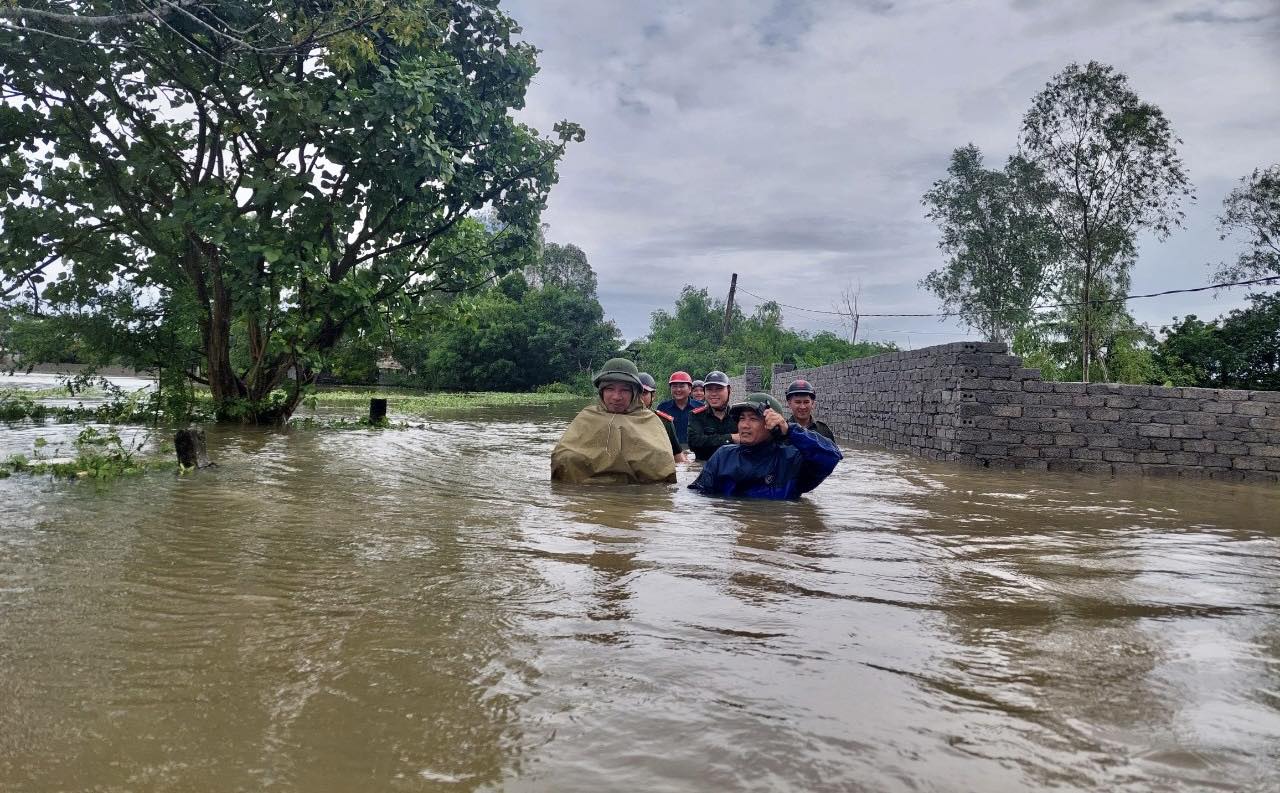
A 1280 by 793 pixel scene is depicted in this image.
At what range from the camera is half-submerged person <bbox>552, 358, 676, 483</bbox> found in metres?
7.45

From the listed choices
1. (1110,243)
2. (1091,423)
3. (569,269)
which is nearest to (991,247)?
(1110,243)

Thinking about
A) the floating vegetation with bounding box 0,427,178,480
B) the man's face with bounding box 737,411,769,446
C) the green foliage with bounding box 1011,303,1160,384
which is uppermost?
the green foliage with bounding box 1011,303,1160,384

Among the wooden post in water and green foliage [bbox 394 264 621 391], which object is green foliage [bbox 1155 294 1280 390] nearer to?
the wooden post in water

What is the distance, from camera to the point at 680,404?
38.1 feet

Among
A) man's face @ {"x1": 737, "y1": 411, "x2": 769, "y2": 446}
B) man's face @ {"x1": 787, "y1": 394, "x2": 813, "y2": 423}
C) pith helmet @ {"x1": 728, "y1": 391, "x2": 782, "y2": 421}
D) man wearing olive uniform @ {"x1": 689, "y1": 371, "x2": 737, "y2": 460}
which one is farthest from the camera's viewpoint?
man wearing olive uniform @ {"x1": 689, "y1": 371, "x2": 737, "y2": 460}

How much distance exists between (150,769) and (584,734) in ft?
3.34

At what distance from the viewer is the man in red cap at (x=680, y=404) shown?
11.2 meters

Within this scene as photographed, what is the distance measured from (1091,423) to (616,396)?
7.71 m

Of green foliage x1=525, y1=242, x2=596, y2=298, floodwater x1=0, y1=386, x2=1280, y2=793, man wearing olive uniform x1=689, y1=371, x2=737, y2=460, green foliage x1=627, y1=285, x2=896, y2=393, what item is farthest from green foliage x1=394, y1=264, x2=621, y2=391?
floodwater x1=0, y1=386, x2=1280, y2=793

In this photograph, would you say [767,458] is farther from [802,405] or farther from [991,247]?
[991,247]

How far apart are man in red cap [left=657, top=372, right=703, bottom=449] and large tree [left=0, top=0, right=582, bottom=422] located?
4139mm

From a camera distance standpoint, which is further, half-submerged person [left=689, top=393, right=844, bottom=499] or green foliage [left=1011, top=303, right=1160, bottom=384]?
green foliage [left=1011, top=303, right=1160, bottom=384]

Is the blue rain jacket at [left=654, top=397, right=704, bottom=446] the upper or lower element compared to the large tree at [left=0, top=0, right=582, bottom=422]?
lower

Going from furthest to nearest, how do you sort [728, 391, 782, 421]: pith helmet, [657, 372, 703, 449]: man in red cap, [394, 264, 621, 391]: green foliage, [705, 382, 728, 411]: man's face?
[394, 264, 621, 391]: green foliage → [657, 372, 703, 449]: man in red cap → [705, 382, 728, 411]: man's face → [728, 391, 782, 421]: pith helmet
